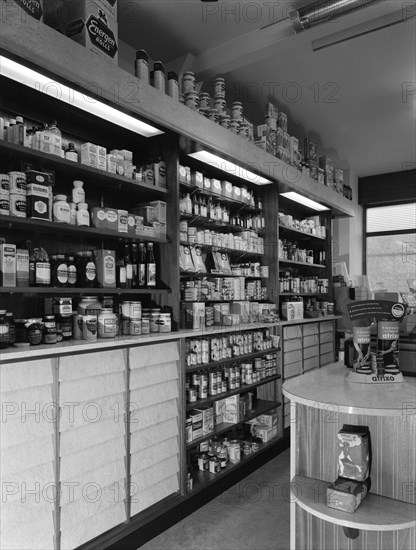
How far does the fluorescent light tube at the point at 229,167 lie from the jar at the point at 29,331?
1801 millimetres

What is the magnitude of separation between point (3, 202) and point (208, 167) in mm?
1933

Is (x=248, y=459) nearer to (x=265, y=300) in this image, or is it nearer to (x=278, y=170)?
(x=265, y=300)

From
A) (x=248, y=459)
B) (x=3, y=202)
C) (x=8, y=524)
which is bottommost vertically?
(x=248, y=459)

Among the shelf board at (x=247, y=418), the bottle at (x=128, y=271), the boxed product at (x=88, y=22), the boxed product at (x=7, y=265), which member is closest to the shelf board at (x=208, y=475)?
the shelf board at (x=247, y=418)

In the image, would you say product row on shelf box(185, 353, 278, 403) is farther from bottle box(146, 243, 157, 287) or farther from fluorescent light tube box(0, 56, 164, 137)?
fluorescent light tube box(0, 56, 164, 137)

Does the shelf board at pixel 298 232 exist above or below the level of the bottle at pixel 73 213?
above

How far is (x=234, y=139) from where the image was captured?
3.53 metres

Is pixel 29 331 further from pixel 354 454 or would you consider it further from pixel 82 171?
pixel 354 454

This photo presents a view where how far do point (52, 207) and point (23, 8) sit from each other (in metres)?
0.96

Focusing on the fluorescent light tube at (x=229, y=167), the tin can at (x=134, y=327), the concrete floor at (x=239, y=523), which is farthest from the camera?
the fluorescent light tube at (x=229, y=167)

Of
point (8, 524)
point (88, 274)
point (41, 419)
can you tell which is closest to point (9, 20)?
point (88, 274)

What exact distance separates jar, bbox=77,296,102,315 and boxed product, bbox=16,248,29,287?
1.30 feet

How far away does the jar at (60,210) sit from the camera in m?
2.46

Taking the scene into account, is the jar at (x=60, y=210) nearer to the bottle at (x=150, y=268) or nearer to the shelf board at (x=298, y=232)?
the bottle at (x=150, y=268)
